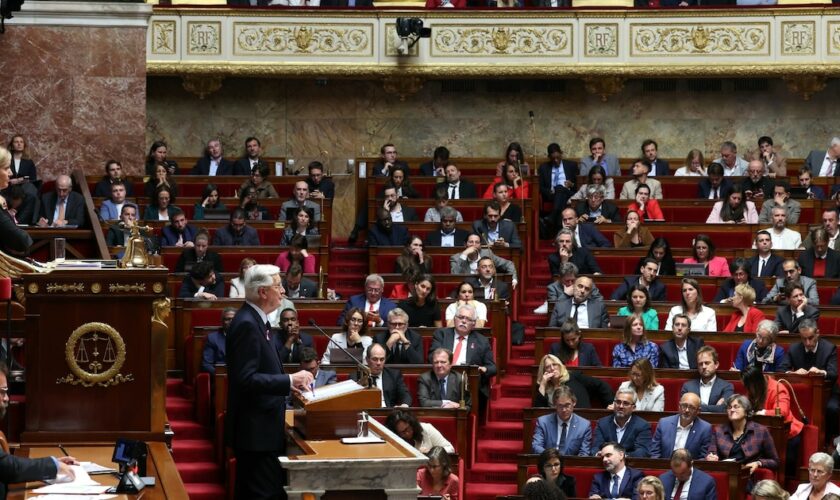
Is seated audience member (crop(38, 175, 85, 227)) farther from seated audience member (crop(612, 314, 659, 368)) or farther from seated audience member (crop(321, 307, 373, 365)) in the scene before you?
seated audience member (crop(612, 314, 659, 368))

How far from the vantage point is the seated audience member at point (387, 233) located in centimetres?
1234

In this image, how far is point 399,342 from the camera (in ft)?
32.4

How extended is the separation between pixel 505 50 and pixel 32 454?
31.3ft

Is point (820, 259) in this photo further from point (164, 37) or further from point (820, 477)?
point (164, 37)

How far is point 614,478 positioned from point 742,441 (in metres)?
0.81

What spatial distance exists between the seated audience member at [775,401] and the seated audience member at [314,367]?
2221 mm

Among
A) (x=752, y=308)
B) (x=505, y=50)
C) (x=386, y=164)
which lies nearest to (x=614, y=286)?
(x=752, y=308)

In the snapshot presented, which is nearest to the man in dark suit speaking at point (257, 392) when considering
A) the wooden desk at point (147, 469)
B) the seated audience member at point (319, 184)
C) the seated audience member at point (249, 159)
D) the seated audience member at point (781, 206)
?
the wooden desk at point (147, 469)

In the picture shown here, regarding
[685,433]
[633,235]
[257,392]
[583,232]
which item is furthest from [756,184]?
[257,392]

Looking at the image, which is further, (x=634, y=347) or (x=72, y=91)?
(x=72, y=91)

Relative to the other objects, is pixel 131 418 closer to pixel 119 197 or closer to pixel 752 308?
pixel 752 308

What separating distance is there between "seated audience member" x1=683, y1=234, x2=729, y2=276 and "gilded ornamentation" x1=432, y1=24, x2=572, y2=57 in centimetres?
372

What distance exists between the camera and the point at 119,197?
12406 mm

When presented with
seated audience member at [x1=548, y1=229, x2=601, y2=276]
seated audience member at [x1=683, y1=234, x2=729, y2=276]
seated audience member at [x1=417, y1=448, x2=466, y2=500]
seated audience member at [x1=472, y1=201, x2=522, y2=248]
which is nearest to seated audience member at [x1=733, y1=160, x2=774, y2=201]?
seated audience member at [x1=683, y1=234, x2=729, y2=276]
